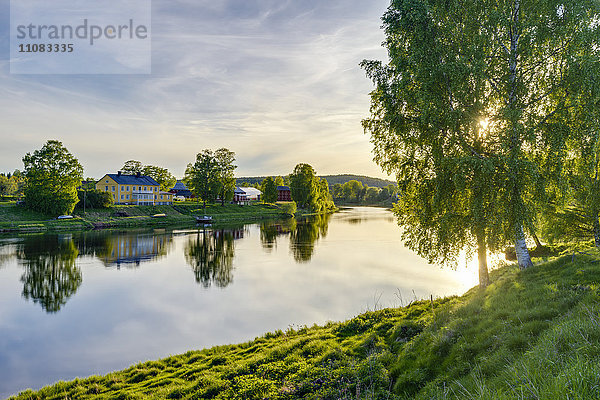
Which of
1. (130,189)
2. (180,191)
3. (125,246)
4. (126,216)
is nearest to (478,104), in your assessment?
(125,246)

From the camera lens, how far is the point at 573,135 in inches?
417

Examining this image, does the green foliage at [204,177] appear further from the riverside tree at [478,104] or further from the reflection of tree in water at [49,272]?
Result: the riverside tree at [478,104]

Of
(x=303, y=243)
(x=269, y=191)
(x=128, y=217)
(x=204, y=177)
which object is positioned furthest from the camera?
(x=269, y=191)

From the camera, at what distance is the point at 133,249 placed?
115 ft

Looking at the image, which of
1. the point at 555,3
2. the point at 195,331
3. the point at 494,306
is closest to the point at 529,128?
the point at 555,3

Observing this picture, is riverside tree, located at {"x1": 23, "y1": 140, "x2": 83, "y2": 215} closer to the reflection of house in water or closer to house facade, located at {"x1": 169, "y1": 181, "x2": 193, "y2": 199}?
the reflection of house in water

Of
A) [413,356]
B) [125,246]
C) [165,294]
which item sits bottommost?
[165,294]

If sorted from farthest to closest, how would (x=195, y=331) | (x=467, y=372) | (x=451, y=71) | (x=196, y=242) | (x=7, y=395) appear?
(x=196, y=242)
(x=195, y=331)
(x=451, y=71)
(x=7, y=395)
(x=467, y=372)

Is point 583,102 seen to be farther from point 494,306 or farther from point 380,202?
point 380,202

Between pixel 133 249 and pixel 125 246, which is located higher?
pixel 125 246

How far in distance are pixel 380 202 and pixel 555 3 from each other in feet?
506

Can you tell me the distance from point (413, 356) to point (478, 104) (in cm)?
900

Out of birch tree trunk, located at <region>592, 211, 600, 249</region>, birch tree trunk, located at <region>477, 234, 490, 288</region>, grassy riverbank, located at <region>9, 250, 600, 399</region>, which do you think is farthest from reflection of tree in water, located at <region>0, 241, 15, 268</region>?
birch tree trunk, located at <region>592, 211, 600, 249</region>

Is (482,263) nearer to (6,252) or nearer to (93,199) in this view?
(6,252)
